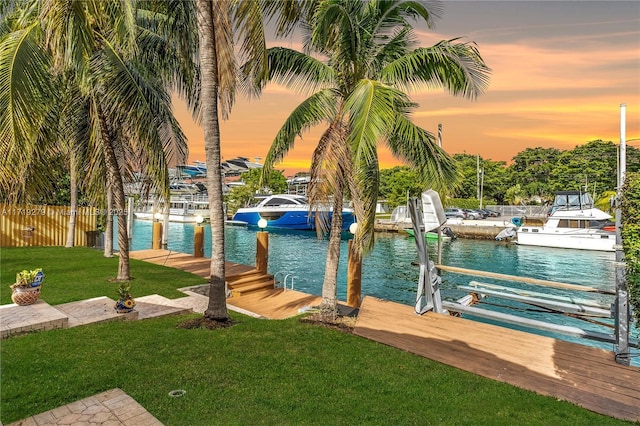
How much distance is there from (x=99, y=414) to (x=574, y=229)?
31.8 metres

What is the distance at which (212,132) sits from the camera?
640 centimetres

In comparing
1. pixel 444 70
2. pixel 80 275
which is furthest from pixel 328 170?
pixel 80 275

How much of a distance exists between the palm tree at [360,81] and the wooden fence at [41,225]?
47.7ft

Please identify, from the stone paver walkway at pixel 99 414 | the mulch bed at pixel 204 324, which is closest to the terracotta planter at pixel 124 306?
the mulch bed at pixel 204 324

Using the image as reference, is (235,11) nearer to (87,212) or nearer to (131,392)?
(131,392)

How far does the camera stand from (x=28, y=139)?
16.7 feet

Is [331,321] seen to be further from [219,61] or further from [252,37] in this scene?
[252,37]

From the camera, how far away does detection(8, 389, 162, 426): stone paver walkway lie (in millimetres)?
3431

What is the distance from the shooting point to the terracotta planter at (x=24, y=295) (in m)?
6.70

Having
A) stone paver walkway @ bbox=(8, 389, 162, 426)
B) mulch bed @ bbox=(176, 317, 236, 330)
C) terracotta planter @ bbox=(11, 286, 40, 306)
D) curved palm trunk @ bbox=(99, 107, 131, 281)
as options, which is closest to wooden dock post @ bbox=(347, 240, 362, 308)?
mulch bed @ bbox=(176, 317, 236, 330)

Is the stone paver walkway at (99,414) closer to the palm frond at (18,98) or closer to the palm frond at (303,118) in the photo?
the palm frond at (18,98)

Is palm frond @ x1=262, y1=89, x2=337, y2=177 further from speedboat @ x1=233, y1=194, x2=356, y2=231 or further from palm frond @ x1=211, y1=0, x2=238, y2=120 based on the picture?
speedboat @ x1=233, y1=194, x2=356, y2=231

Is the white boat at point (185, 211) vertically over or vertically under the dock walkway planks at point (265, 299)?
over

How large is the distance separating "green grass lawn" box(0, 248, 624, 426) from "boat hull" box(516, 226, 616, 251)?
87.0 ft
